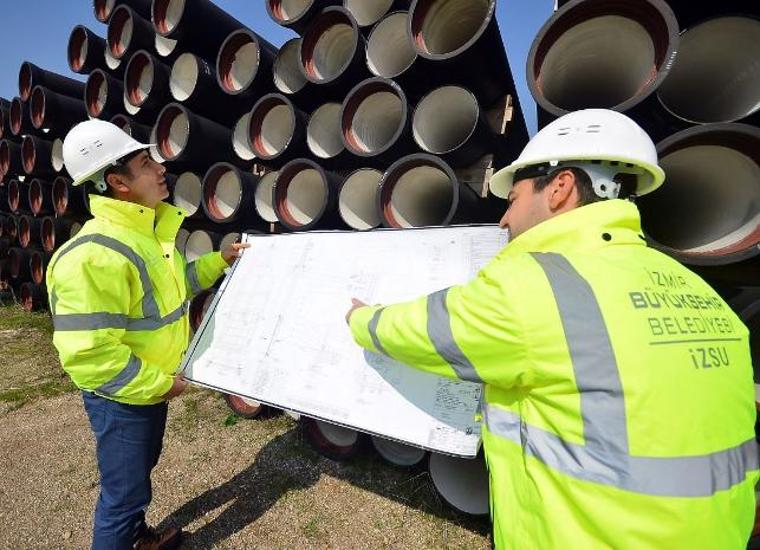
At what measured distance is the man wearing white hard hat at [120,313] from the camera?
134cm

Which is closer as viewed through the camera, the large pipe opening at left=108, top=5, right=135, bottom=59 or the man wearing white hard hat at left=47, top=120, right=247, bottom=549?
the man wearing white hard hat at left=47, top=120, right=247, bottom=549

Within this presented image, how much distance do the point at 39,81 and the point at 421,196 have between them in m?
5.16

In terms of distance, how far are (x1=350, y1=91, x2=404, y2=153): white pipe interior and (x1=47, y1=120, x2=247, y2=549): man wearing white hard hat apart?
1.21 m

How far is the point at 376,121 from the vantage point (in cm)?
251

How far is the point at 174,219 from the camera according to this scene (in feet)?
5.90

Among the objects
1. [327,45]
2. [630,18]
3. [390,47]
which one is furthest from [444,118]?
[327,45]

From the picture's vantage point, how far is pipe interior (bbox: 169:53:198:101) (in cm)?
324

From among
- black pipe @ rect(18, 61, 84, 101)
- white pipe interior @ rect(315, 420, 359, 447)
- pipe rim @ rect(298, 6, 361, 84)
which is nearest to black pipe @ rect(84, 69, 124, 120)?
black pipe @ rect(18, 61, 84, 101)

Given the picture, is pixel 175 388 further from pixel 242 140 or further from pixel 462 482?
pixel 242 140

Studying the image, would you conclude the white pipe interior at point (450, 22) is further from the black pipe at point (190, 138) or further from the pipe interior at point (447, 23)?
the black pipe at point (190, 138)

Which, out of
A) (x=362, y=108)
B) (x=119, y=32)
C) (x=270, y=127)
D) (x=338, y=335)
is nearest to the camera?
(x=338, y=335)

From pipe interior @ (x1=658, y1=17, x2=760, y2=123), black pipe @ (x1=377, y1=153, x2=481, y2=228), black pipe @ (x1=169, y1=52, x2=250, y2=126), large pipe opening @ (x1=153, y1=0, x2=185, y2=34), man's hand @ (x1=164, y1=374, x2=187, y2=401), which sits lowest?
man's hand @ (x1=164, y1=374, x2=187, y2=401)

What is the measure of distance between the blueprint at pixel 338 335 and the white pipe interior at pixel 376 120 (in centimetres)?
81

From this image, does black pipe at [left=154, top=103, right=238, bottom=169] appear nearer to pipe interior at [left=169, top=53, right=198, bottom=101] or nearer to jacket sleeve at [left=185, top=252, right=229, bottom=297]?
pipe interior at [left=169, top=53, right=198, bottom=101]
